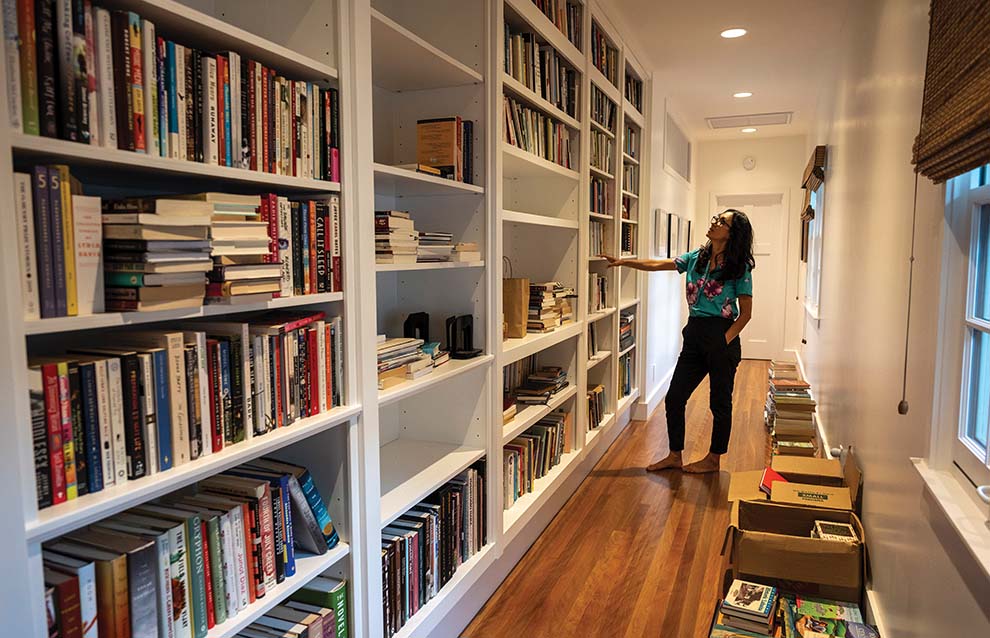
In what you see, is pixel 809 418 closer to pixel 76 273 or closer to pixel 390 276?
pixel 390 276

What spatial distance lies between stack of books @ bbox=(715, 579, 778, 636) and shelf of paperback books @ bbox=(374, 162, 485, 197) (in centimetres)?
153

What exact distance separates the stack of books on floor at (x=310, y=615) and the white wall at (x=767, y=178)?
712 centimetres

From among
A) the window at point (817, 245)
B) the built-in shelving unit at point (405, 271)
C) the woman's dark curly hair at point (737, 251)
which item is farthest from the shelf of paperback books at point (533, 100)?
the window at point (817, 245)

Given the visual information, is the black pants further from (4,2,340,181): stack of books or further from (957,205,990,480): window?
(4,2,340,181): stack of books

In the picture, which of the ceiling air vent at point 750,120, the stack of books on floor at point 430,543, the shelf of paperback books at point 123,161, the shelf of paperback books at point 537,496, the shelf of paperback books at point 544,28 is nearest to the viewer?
the shelf of paperback books at point 123,161

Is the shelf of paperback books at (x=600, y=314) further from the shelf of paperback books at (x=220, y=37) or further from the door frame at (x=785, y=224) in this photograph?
the door frame at (x=785, y=224)

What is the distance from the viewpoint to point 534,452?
115 inches

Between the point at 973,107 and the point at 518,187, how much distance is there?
234cm

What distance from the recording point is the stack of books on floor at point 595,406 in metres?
3.80

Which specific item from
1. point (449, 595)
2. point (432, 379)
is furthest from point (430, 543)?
point (432, 379)

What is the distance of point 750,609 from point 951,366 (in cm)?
97

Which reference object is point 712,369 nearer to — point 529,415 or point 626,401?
point 626,401

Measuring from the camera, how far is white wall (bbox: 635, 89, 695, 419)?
199 inches

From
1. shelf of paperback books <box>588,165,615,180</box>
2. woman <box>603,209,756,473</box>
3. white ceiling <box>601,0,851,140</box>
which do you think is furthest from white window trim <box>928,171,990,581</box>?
white ceiling <box>601,0,851,140</box>
